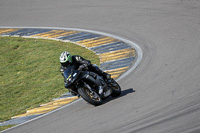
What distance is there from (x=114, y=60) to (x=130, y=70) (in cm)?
144

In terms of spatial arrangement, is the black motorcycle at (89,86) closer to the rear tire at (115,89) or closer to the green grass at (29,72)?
the rear tire at (115,89)

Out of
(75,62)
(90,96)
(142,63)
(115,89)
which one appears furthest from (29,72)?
(90,96)

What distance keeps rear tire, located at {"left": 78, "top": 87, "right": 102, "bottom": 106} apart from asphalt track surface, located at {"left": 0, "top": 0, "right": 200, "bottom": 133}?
0.16 m

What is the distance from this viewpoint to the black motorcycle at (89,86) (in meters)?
8.82

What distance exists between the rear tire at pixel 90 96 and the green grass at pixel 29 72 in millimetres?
2496

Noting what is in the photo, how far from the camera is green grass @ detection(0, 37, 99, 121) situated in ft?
37.8

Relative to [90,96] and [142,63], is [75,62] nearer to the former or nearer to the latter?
[90,96]

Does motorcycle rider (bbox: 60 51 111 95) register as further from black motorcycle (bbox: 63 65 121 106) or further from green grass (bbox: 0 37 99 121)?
green grass (bbox: 0 37 99 121)

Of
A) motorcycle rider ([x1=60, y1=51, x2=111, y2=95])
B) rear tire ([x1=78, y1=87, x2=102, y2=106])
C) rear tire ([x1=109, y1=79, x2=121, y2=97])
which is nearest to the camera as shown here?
rear tire ([x1=78, y1=87, x2=102, y2=106])

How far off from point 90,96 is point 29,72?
5.54m

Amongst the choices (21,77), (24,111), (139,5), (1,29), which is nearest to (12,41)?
(1,29)

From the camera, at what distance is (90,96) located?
9.02 m

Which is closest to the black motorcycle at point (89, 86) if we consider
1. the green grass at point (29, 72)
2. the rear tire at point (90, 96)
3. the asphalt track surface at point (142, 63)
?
the rear tire at point (90, 96)

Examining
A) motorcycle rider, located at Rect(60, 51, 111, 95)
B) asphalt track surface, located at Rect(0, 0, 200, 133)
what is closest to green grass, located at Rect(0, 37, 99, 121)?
asphalt track surface, located at Rect(0, 0, 200, 133)
